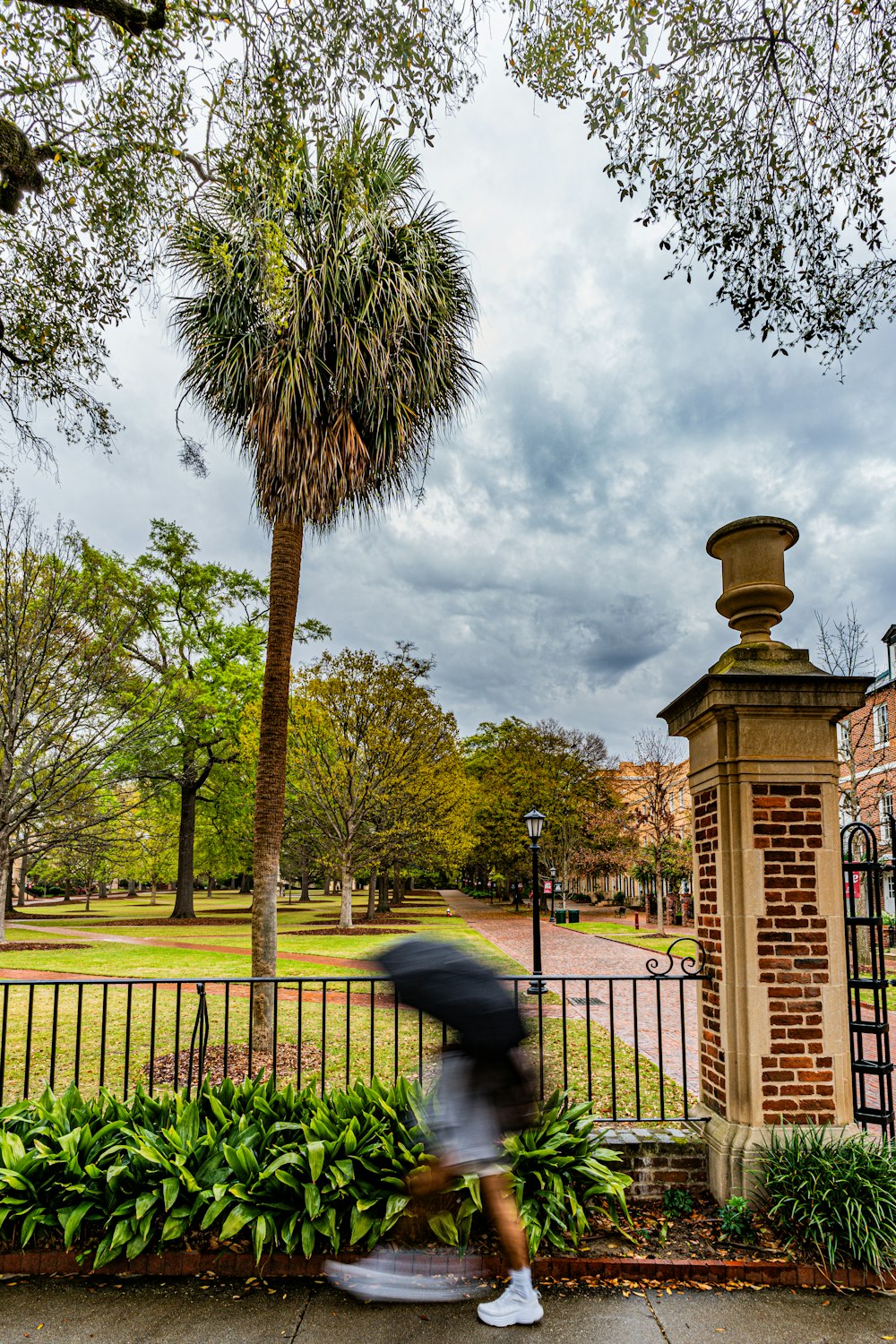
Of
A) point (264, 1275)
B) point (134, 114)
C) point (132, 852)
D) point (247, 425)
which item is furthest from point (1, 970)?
point (132, 852)

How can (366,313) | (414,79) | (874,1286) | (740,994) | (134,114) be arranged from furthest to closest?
(366,313) → (134,114) → (414,79) → (740,994) → (874,1286)

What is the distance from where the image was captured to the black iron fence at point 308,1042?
246 inches

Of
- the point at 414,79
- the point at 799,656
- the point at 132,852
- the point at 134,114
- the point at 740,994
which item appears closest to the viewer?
the point at 740,994

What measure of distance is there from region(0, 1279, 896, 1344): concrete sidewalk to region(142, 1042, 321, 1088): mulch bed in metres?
3.76

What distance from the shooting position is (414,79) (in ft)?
16.5

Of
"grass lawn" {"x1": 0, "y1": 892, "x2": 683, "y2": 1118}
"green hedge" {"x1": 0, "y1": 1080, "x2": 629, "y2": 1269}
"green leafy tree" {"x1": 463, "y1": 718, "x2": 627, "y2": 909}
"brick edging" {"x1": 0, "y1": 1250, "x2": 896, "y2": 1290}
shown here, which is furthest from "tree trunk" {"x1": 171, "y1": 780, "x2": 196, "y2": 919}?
"brick edging" {"x1": 0, "y1": 1250, "x2": 896, "y2": 1290}

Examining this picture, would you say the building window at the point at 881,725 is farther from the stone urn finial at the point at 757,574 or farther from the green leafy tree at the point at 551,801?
the stone urn finial at the point at 757,574

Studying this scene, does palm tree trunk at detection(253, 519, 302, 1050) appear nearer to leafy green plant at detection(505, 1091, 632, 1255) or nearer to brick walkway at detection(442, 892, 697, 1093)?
brick walkway at detection(442, 892, 697, 1093)

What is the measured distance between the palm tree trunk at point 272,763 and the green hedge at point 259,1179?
13.0ft

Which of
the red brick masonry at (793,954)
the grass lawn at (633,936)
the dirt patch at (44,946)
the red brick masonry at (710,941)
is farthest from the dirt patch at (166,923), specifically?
the red brick masonry at (793,954)

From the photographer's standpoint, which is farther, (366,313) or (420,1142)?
(366,313)

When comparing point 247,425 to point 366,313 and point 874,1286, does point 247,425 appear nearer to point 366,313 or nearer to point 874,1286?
point 366,313

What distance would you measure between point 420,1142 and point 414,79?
20.5ft

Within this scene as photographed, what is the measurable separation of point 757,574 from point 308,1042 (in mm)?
→ 7445
